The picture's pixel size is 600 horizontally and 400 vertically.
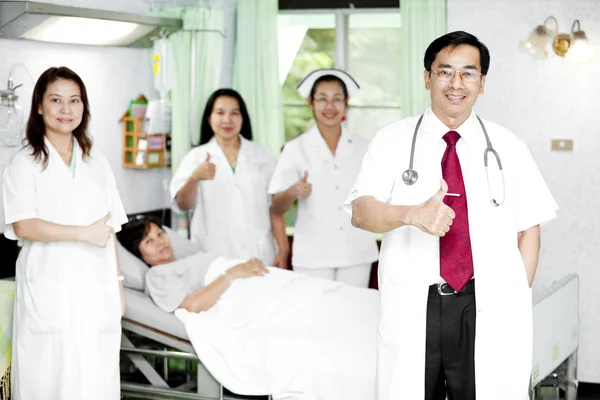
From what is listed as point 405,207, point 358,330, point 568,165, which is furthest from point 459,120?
point 568,165

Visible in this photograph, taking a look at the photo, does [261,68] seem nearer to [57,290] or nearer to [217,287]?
[217,287]

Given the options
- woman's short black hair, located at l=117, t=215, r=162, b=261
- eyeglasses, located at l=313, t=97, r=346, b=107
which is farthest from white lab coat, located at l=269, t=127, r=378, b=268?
woman's short black hair, located at l=117, t=215, r=162, b=261

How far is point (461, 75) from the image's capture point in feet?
7.01

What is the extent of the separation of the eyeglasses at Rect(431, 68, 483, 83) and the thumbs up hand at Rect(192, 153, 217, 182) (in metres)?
2.03

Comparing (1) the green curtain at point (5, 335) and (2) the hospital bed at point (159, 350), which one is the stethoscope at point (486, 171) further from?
(1) the green curtain at point (5, 335)

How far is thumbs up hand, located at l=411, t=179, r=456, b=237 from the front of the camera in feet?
6.19

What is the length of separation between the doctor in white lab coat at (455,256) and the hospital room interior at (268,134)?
85 centimetres

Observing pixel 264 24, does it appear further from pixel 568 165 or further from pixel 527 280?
pixel 527 280

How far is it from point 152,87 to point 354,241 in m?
1.67

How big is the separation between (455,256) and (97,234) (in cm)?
130

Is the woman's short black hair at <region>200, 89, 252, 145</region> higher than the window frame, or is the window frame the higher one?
the window frame

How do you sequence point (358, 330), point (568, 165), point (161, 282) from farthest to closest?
point (568, 165)
point (161, 282)
point (358, 330)

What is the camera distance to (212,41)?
186 inches

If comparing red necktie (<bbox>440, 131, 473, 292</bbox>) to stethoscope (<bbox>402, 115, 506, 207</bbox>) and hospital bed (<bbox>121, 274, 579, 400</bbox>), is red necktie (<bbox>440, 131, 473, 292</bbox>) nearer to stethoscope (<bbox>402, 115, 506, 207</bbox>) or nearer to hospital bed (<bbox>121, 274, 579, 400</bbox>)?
stethoscope (<bbox>402, 115, 506, 207</bbox>)
